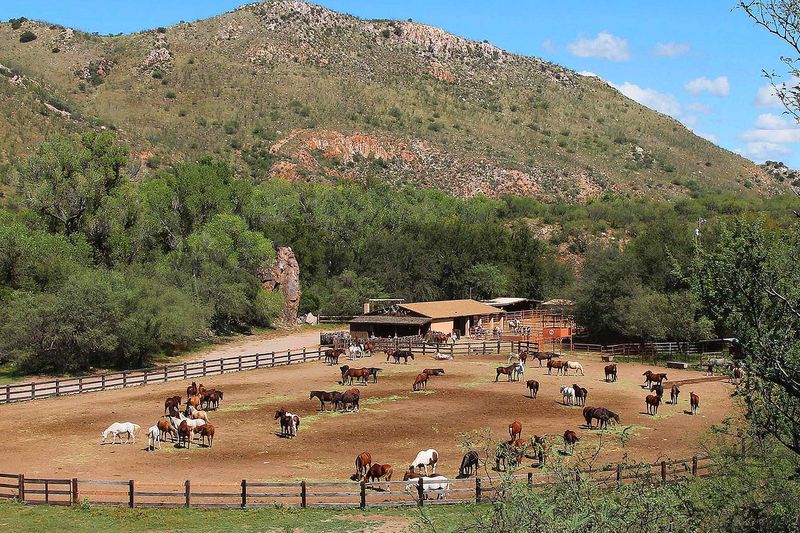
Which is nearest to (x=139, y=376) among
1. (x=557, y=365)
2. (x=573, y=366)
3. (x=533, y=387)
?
(x=533, y=387)

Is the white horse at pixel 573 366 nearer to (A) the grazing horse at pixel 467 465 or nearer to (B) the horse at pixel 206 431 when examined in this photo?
(A) the grazing horse at pixel 467 465

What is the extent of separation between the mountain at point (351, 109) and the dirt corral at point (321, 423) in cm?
6804

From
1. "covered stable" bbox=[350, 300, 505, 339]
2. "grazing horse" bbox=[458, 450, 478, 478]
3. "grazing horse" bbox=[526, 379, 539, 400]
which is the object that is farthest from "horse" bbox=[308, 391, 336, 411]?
"covered stable" bbox=[350, 300, 505, 339]

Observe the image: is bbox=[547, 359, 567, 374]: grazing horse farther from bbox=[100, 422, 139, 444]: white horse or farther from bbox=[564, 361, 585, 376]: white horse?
bbox=[100, 422, 139, 444]: white horse

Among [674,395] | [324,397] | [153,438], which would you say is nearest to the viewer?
[153,438]

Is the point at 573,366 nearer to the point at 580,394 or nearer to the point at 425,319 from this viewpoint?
the point at 580,394

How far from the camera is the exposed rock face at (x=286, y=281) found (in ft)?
228

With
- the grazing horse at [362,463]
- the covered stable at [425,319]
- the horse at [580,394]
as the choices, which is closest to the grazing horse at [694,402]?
the horse at [580,394]

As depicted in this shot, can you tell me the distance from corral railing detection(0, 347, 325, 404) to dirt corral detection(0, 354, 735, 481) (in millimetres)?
1095

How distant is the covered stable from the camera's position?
58.7 meters

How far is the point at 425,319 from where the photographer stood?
5881 cm

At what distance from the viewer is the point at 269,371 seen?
45.0 meters

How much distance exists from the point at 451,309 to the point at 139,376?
29.2 metres

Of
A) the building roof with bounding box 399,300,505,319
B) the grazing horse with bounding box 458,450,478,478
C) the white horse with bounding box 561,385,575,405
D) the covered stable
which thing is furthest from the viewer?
the building roof with bounding box 399,300,505,319
